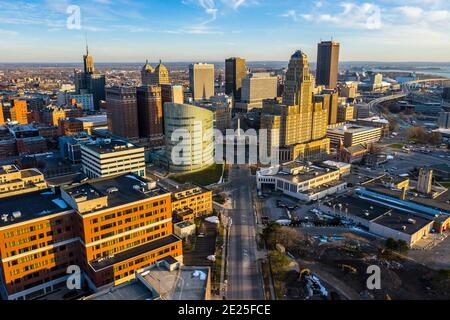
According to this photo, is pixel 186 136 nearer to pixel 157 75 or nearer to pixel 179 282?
pixel 179 282

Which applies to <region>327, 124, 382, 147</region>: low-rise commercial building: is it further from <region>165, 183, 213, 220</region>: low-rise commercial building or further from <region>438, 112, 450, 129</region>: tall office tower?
<region>165, 183, 213, 220</region>: low-rise commercial building

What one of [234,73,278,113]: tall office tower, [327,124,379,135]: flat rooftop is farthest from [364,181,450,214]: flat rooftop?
[234,73,278,113]: tall office tower

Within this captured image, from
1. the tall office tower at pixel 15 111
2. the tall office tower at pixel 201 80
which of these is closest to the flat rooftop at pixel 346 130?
the tall office tower at pixel 201 80

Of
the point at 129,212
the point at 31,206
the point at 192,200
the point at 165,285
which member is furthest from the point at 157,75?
the point at 165,285
